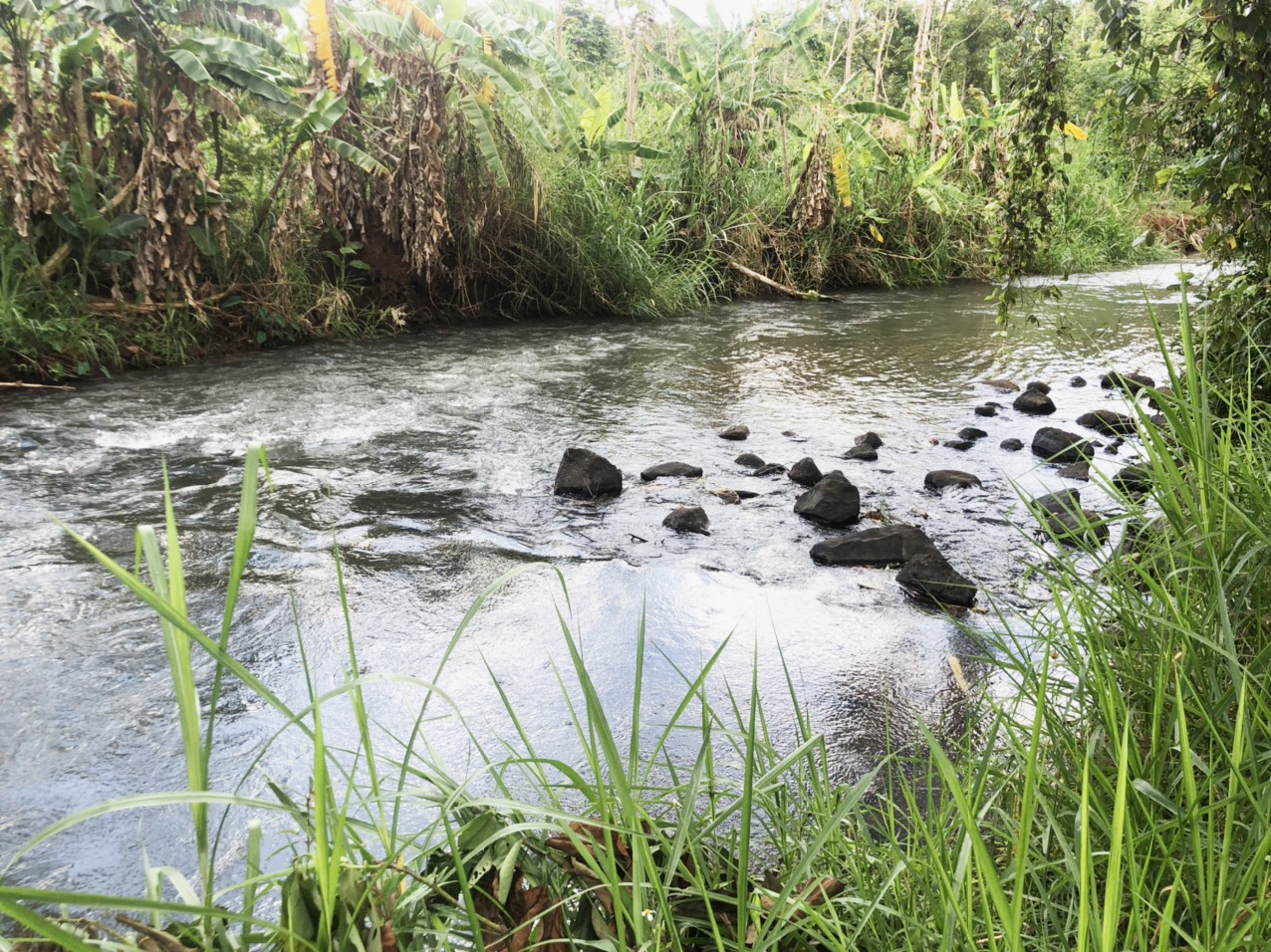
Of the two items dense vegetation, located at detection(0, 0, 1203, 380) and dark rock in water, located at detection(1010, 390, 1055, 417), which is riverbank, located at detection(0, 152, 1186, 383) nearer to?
dense vegetation, located at detection(0, 0, 1203, 380)

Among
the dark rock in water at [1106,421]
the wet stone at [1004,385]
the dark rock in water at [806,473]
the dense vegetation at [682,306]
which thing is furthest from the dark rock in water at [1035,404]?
the dark rock in water at [806,473]

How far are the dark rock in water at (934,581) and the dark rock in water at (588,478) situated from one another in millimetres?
1425

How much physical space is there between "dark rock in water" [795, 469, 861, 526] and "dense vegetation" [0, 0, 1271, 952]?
41.8 inches

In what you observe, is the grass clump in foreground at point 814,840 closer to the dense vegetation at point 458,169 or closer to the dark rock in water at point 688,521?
the dark rock in water at point 688,521

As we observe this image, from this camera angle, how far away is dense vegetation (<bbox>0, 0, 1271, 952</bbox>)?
122 centimetres

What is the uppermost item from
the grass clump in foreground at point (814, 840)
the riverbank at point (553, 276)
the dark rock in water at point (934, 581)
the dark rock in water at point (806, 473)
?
the riverbank at point (553, 276)

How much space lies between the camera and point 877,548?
3449 mm

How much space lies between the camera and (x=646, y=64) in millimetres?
11938

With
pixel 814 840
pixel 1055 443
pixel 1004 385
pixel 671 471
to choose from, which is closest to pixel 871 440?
pixel 1055 443

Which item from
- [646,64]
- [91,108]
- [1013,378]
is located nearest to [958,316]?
[1013,378]

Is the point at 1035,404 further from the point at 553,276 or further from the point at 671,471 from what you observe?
the point at 553,276

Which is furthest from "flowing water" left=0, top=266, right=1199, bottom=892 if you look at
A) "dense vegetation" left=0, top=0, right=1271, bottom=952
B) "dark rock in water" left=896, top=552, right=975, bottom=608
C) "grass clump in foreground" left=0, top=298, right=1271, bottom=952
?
"grass clump in foreground" left=0, top=298, right=1271, bottom=952

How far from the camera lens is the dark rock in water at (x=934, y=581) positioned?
3088mm

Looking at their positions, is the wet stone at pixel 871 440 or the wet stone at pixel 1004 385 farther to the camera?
the wet stone at pixel 1004 385
